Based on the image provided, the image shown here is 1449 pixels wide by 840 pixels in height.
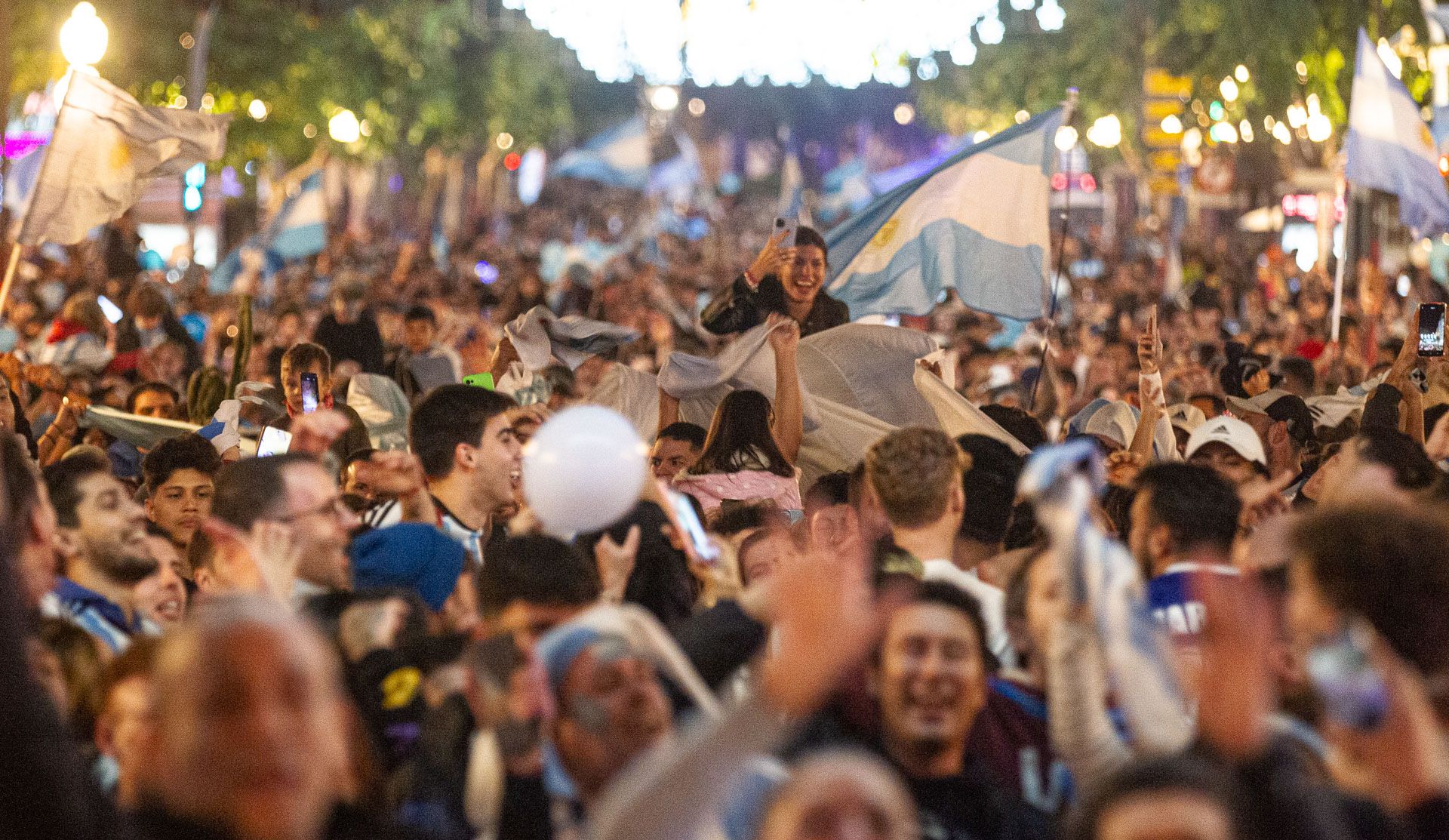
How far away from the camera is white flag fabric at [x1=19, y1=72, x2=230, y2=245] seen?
9969 mm

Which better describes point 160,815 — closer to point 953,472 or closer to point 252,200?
point 953,472

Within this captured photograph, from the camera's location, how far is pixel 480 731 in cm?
390

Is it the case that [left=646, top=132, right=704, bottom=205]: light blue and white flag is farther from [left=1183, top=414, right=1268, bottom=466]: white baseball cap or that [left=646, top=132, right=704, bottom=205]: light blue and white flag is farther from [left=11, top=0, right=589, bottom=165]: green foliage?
[left=1183, top=414, right=1268, bottom=466]: white baseball cap

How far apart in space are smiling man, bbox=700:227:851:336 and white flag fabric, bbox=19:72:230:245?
11.0ft

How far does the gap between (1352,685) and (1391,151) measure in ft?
35.1

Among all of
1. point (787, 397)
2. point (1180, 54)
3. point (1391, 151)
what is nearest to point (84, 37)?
point (787, 397)

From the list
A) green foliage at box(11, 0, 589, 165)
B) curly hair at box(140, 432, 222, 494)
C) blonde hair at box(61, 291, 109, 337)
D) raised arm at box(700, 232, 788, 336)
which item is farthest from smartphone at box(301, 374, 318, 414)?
green foliage at box(11, 0, 589, 165)

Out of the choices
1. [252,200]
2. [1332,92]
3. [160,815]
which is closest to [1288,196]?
[1332,92]

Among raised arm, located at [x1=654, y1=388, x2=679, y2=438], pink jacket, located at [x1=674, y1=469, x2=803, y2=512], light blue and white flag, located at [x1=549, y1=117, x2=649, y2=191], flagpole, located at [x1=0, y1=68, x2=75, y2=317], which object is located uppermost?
light blue and white flag, located at [x1=549, y1=117, x2=649, y2=191]

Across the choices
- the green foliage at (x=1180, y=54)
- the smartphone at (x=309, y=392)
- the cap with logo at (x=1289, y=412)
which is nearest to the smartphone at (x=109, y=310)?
the smartphone at (x=309, y=392)

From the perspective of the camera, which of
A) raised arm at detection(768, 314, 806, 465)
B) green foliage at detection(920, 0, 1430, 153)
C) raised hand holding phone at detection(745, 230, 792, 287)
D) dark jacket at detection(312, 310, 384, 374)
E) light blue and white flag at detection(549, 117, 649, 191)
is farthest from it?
light blue and white flag at detection(549, 117, 649, 191)

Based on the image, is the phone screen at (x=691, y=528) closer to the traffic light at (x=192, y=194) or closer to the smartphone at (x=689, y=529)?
the smartphone at (x=689, y=529)

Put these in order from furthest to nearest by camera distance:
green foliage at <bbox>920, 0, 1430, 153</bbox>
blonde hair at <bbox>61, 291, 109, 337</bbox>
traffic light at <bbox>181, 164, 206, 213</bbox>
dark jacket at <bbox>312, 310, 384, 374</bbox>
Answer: green foliage at <bbox>920, 0, 1430, 153</bbox> → traffic light at <bbox>181, 164, 206, 213</bbox> → blonde hair at <bbox>61, 291, 109, 337</bbox> → dark jacket at <bbox>312, 310, 384, 374</bbox>

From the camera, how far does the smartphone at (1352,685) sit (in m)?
3.22
